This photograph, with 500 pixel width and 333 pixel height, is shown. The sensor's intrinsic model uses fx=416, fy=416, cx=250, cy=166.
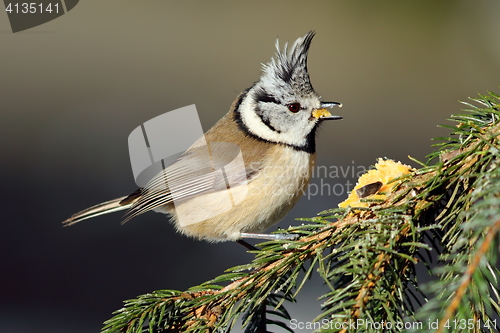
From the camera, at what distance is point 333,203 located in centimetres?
398

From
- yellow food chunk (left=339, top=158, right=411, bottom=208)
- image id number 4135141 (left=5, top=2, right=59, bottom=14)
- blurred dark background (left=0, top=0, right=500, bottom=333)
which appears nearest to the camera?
yellow food chunk (left=339, top=158, right=411, bottom=208)

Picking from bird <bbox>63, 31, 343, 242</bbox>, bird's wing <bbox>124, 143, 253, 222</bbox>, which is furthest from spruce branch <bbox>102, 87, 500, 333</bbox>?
bird's wing <bbox>124, 143, 253, 222</bbox>

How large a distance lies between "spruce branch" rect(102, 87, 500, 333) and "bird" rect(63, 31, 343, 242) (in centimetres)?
72

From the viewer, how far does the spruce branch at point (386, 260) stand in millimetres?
937

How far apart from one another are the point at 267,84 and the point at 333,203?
6.30 ft

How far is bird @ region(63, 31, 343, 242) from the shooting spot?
2.06m

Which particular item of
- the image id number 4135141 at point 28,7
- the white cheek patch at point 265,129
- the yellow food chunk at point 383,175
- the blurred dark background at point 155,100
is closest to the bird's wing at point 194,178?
the white cheek patch at point 265,129

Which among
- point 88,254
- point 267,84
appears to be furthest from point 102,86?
point 267,84

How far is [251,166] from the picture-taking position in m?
2.15

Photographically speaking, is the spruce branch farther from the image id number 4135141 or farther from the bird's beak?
the image id number 4135141

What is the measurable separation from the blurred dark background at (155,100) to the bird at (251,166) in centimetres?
123

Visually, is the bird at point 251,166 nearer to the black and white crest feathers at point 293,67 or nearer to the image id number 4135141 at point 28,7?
the black and white crest feathers at point 293,67

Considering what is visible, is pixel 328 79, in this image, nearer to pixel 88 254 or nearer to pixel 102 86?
pixel 102 86

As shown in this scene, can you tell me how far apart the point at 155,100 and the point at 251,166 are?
367cm
